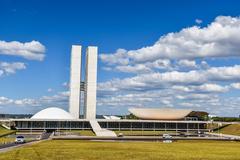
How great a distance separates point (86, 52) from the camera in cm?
15512

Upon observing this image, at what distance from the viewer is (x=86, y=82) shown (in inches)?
5994

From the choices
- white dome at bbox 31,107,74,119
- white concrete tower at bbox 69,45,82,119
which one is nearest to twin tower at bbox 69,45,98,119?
white concrete tower at bbox 69,45,82,119

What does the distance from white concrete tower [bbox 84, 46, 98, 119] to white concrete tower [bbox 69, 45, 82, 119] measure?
3.49 m

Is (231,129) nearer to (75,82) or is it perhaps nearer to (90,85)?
(90,85)

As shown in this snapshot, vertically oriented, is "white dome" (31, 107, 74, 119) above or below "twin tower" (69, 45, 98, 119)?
below

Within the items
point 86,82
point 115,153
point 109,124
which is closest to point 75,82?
point 86,82

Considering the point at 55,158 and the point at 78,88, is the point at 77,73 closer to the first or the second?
the point at 78,88

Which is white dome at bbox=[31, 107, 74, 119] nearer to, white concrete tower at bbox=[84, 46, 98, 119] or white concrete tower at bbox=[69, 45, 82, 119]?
white concrete tower at bbox=[69, 45, 82, 119]

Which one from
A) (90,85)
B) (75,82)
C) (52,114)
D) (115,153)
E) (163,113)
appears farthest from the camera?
(75,82)

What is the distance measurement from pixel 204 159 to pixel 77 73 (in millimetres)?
115529

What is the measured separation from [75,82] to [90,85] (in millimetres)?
6118

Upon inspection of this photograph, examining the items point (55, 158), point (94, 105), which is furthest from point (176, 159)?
point (94, 105)

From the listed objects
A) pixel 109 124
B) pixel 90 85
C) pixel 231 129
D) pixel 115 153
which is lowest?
pixel 115 153

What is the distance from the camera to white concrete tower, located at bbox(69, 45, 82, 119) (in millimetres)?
150750
